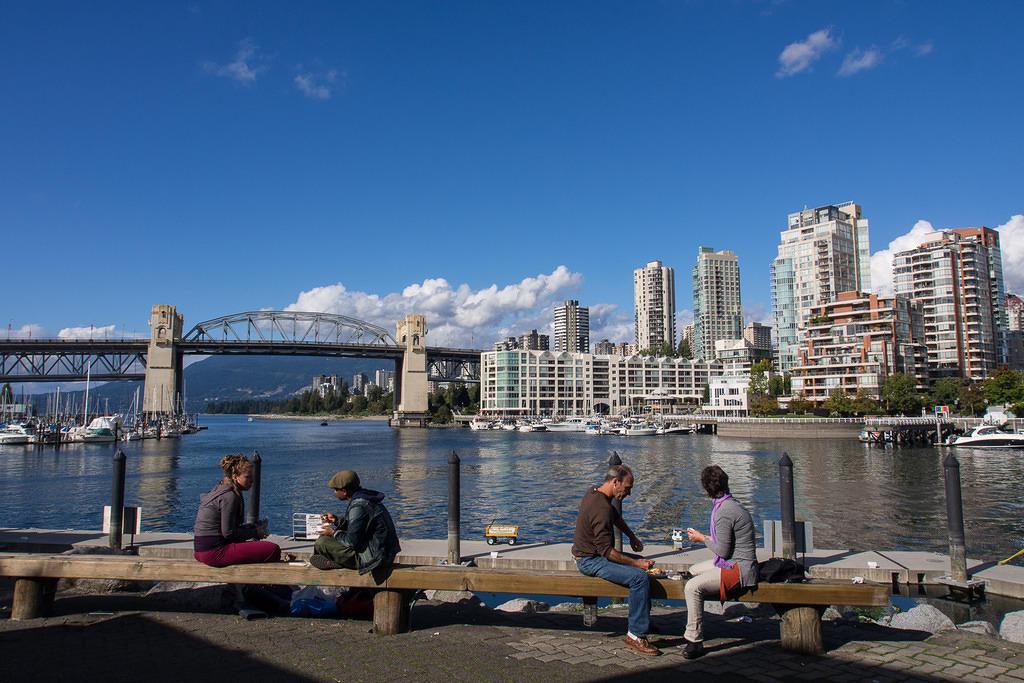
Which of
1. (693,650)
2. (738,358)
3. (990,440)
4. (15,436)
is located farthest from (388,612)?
(738,358)

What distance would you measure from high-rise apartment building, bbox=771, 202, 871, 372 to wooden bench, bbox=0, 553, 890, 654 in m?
136

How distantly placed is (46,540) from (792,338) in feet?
472

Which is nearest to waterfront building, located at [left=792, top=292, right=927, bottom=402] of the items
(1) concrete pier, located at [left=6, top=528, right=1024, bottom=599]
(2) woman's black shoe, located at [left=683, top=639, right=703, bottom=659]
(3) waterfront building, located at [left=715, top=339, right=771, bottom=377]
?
(3) waterfront building, located at [left=715, top=339, right=771, bottom=377]

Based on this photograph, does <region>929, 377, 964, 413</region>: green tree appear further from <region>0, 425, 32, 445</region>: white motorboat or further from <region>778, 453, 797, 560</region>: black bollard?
<region>0, 425, 32, 445</region>: white motorboat

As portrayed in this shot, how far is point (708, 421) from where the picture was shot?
3910 inches

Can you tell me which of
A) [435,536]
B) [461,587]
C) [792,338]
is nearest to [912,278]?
[792,338]

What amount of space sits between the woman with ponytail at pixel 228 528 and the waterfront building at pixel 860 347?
9888cm

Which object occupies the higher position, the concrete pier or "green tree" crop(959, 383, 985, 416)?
"green tree" crop(959, 383, 985, 416)

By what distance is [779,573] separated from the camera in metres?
5.81

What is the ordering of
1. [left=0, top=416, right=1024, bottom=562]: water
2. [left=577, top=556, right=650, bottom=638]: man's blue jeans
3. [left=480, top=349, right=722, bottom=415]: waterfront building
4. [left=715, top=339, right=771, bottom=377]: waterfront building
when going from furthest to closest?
[left=715, top=339, right=771, bottom=377]: waterfront building, [left=480, top=349, right=722, bottom=415]: waterfront building, [left=0, top=416, right=1024, bottom=562]: water, [left=577, top=556, right=650, bottom=638]: man's blue jeans

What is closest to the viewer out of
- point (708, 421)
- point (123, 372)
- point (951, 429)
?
point (951, 429)

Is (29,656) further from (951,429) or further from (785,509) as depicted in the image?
(951,429)

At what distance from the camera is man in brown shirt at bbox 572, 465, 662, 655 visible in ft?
18.9

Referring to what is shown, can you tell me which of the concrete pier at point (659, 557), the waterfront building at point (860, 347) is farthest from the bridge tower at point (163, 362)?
the concrete pier at point (659, 557)
